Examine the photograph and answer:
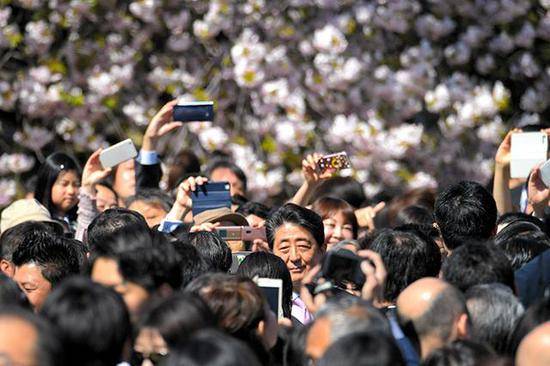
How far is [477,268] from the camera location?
4.23 metres

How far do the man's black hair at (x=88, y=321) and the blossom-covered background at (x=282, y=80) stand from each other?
6763mm

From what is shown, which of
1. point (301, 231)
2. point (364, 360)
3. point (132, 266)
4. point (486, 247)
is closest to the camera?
point (364, 360)

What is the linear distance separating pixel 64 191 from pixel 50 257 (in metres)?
2.03

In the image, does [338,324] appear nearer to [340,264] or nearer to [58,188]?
[340,264]

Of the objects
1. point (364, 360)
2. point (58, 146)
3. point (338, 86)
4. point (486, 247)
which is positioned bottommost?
point (58, 146)

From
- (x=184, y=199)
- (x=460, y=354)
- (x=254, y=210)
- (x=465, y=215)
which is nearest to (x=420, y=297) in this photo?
(x=460, y=354)

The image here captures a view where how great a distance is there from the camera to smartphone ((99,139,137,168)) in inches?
251

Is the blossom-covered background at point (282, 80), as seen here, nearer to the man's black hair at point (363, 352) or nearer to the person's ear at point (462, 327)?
the person's ear at point (462, 327)

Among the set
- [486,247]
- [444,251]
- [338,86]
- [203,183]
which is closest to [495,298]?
[486,247]

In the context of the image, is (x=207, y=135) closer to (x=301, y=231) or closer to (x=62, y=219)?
(x=62, y=219)

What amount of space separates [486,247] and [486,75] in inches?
254

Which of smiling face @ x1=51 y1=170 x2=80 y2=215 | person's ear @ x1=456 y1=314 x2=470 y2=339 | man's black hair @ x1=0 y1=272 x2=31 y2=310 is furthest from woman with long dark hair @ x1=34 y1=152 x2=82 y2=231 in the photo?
person's ear @ x1=456 y1=314 x2=470 y2=339

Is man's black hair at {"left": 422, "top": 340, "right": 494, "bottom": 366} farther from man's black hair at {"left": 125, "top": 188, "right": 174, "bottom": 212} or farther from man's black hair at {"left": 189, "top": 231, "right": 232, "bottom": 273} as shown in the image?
man's black hair at {"left": 125, "top": 188, "right": 174, "bottom": 212}

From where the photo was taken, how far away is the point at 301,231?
5516 millimetres
